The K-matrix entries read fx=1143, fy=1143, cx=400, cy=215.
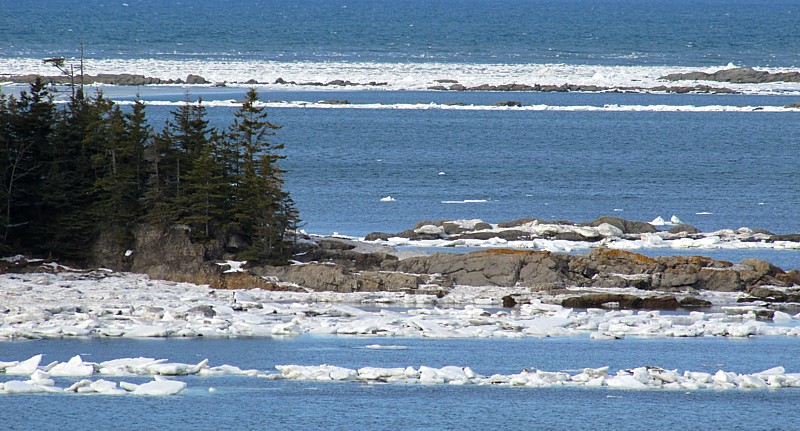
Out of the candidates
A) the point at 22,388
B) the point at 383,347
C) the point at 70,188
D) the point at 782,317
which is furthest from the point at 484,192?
the point at 22,388

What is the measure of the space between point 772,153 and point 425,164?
26141 mm

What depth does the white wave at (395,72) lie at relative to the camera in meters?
132

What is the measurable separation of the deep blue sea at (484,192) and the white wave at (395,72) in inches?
60.3

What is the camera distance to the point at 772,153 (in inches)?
3219

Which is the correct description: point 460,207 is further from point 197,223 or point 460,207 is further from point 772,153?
point 772,153

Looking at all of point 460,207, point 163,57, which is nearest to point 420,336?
point 460,207

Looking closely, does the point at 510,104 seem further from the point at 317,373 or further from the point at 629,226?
the point at 317,373

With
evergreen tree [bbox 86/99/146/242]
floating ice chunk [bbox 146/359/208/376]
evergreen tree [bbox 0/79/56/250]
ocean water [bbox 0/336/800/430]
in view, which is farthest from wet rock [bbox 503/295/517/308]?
evergreen tree [bbox 0/79/56/250]

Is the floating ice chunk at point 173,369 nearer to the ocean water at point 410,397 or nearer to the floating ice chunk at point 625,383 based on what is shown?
the ocean water at point 410,397

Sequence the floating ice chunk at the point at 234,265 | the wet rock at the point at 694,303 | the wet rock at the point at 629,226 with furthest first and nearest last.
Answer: the wet rock at the point at 629,226 → the floating ice chunk at the point at 234,265 → the wet rock at the point at 694,303

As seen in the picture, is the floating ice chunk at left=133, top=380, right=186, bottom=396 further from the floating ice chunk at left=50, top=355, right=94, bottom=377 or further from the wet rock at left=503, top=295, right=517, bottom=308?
the wet rock at left=503, top=295, right=517, bottom=308

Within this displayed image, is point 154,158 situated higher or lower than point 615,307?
higher

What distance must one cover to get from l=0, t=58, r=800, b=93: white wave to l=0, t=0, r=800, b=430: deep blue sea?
153 cm

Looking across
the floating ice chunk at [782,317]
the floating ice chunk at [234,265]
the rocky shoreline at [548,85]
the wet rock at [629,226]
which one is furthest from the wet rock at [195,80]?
the floating ice chunk at [782,317]
